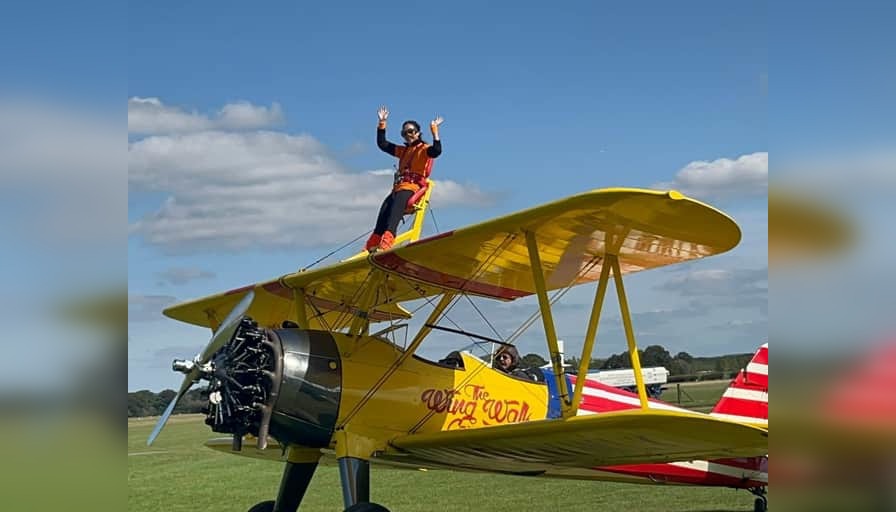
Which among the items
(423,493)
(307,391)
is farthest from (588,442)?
(423,493)

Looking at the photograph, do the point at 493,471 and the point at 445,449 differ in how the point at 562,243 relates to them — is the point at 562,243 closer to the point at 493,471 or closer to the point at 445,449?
the point at 445,449

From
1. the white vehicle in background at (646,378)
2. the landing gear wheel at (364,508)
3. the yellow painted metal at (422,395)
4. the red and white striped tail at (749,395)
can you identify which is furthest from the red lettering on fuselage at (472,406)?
the white vehicle in background at (646,378)

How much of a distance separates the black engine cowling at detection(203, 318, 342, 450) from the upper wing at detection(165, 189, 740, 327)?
35.0 inches

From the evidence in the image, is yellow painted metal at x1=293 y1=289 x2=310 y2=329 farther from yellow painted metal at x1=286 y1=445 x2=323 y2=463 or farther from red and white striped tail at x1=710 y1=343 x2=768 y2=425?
red and white striped tail at x1=710 y1=343 x2=768 y2=425

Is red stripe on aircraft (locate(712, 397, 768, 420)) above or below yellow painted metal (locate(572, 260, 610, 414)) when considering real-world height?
below

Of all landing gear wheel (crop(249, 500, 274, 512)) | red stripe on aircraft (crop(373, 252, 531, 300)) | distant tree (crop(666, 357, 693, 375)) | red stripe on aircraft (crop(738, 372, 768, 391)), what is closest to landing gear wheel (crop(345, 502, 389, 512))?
landing gear wheel (crop(249, 500, 274, 512))

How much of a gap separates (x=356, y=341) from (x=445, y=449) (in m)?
1.14

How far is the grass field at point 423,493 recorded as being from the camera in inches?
388

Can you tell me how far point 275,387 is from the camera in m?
6.68

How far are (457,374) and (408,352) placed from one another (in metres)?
0.58

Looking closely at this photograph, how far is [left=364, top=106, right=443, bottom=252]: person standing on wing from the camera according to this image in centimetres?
792
